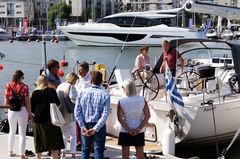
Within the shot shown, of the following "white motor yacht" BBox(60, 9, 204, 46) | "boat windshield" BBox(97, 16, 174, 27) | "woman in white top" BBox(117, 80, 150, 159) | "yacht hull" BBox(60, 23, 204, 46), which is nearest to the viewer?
"woman in white top" BBox(117, 80, 150, 159)

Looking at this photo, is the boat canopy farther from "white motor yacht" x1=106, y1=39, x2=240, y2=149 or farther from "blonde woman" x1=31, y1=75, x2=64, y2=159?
"blonde woman" x1=31, y1=75, x2=64, y2=159

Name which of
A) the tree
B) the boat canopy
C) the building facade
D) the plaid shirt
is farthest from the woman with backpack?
the building facade

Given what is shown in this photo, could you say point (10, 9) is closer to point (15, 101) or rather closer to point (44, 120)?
point (15, 101)

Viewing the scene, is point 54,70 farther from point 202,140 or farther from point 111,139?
point 202,140

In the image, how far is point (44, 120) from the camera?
820 centimetres

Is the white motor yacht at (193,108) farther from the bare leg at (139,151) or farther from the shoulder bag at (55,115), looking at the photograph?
the shoulder bag at (55,115)

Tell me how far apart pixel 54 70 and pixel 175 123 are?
2963 millimetres

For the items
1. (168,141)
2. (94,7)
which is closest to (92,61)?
(168,141)

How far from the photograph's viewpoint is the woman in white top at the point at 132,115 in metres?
7.88

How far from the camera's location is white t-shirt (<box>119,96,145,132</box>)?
7.89m

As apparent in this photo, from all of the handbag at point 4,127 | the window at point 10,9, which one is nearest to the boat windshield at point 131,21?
the handbag at point 4,127

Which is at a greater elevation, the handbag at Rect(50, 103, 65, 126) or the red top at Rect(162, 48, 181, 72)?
the red top at Rect(162, 48, 181, 72)

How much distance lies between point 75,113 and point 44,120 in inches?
28.0

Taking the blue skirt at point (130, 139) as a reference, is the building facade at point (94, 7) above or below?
above
